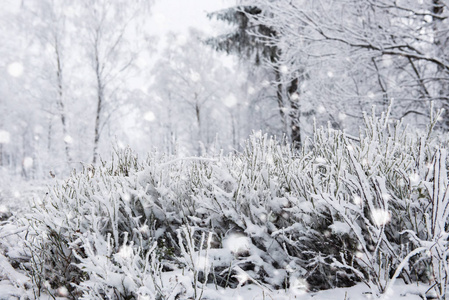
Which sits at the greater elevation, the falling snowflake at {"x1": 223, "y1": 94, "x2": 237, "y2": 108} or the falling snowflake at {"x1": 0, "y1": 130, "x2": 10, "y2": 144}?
the falling snowflake at {"x1": 223, "y1": 94, "x2": 237, "y2": 108}

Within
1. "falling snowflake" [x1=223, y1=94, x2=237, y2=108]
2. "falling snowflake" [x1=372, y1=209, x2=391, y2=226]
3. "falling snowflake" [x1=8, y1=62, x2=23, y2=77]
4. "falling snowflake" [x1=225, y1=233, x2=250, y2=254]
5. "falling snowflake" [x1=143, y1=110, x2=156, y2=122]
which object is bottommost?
"falling snowflake" [x1=225, y1=233, x2=250, y2=254]

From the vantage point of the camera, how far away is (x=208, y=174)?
242cm

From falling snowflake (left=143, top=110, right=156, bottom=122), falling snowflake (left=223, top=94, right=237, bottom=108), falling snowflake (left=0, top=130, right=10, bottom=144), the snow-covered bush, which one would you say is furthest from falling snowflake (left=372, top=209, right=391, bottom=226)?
falling snowflake (left=0, top=130, right=10, bottom=144)

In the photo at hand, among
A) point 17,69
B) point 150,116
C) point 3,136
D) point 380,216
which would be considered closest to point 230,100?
point 150,116

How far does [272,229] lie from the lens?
1793 millimetres

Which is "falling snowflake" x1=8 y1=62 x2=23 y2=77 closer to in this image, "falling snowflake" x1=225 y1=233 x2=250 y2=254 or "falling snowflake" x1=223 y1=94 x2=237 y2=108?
"falling snowflake" x1=223 y1=94 x2=237 y2=108

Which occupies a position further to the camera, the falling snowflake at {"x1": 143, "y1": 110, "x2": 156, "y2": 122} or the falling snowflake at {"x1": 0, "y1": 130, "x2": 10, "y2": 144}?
the falling snowflake at {"x1": 0, "y1": 130, "x2": 10, "y2": 144}

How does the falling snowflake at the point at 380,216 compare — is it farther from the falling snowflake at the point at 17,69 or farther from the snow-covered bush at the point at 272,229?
the falling snowflake at the point at 17,69

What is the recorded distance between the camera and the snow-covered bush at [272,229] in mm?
1354

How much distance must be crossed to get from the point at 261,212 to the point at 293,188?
296 millimetres

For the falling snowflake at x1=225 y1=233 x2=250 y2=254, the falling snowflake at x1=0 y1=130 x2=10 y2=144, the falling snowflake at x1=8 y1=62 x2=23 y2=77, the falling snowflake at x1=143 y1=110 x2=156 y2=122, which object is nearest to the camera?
the falling snowflake at x1=225 y1=233 x2=250 y2=254

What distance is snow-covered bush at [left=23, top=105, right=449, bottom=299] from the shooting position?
53.3 inches

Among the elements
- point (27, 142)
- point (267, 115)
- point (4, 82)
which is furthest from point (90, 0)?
point (27, 142)

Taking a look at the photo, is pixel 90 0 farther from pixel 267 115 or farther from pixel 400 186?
pixel 400 186
